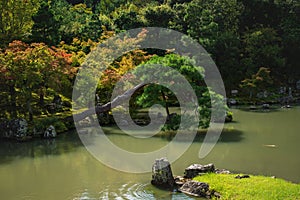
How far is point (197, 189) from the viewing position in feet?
33.6

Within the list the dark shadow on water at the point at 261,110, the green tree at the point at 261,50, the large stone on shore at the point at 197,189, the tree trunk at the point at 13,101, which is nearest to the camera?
A: the large stone on shore at the point at 197,189

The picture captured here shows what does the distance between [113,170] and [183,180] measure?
2823 millimetres

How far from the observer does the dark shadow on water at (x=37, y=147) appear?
15.8m

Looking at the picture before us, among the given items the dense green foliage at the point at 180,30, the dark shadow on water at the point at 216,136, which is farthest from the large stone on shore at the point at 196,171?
the dense green foliage at the point at 180,30

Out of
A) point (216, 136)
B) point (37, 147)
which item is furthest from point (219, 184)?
point (37, 147)

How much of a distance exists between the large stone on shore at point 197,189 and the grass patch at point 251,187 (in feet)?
0.58

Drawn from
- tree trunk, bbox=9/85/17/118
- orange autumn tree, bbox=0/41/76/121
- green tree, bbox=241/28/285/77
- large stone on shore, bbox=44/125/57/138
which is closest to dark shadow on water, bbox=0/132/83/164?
large stone on shore, bbox=44/125/57/138

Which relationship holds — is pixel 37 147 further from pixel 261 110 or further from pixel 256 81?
pixel 256 81

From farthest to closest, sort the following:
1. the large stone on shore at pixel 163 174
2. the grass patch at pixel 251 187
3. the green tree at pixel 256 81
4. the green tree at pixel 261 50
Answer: the green tree at pixel 261 50 < the green tree at pixel 256 81 < the large stone on shore at pixel 163 174 < the grass patch at pixel 251 187

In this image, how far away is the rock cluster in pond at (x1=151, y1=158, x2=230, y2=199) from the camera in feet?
33.5

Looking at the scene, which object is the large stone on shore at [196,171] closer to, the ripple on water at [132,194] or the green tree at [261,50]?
the ripple on water at [132,194]

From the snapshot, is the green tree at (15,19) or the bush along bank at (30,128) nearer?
the bush along bank at (30,128)

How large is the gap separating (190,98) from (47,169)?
7.47 m

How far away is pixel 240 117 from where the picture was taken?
2342cm
